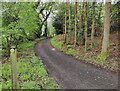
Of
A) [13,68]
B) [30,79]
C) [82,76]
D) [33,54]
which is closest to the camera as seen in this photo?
[13,68]

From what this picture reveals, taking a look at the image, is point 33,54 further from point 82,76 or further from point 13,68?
point 13,68

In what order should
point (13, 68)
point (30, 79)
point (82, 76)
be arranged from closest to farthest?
point (13, 68) < point (30, 79) < point (82, 76)

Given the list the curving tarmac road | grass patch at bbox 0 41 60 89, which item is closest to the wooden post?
grass patch at bbox 0 41 60 89

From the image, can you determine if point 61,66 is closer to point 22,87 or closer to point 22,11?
point 22,87

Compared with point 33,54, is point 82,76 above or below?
above

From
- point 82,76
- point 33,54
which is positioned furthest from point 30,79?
point 33,54

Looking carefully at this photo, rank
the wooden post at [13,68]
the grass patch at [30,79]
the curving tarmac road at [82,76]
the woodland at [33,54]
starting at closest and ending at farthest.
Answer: the wooden post at [13,68], the grass patch at [30,79], the curving tarmac road at [82,76], the woodland at [33,54]

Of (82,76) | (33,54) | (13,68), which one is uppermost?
(13,68)

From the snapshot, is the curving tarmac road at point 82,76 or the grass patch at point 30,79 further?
the curving tarmac road at point 82,76

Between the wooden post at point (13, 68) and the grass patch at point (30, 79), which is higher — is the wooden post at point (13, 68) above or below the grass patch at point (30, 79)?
above

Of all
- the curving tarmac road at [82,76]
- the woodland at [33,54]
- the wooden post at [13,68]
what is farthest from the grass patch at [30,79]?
the wooden post at [13,68]

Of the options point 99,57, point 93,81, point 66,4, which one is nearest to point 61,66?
point 99,57

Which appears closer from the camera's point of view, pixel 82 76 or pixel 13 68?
pixel 13 68

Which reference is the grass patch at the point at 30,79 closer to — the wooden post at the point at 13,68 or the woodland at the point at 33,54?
the woodland at the point at 33,54
